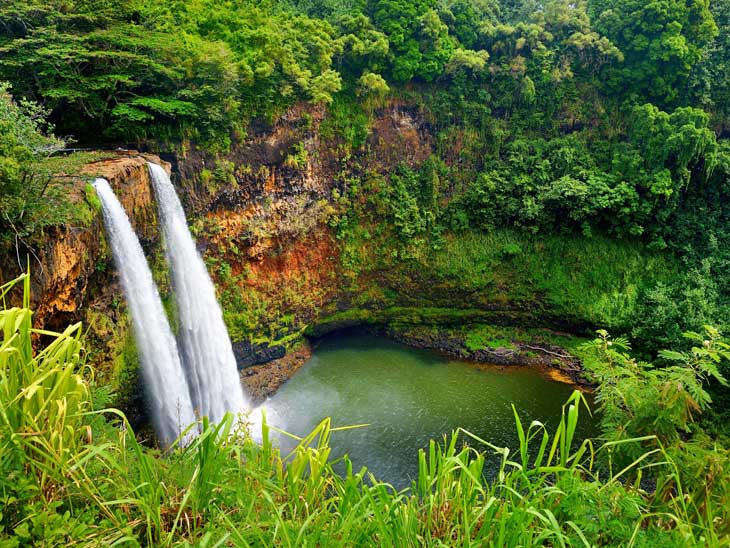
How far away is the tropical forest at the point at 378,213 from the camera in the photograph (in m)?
7.23

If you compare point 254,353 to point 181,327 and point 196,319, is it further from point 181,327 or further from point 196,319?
point 181,327

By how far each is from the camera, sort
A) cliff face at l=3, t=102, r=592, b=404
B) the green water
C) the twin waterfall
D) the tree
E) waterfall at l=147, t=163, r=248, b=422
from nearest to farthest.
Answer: the tree < the twin waterfall < cliff face at l=3, t=102, r=592, b=404 < waterfall at l=147, t=163, r=248, b=422 < the green water

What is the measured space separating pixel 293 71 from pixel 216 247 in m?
5.21

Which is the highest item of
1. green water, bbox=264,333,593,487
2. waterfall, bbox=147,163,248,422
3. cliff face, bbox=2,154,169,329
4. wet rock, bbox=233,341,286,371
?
cliff face, bbox=2,154,169,329

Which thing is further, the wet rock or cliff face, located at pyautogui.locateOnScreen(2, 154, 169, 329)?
the wet rock

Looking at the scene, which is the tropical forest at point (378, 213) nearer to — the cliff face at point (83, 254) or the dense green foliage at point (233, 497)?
the cliff face at point (83, 254)

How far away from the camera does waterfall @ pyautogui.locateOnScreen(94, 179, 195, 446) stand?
281 inches

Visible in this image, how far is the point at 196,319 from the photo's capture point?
9695 millimetres

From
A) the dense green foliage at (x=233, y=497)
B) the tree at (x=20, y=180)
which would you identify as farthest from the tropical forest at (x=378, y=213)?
the dense green foliage at (x=233, y=497)

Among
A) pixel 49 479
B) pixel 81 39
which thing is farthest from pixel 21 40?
pixel 49 479

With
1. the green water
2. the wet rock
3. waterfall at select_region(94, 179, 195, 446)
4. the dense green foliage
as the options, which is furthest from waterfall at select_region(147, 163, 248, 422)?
the dense green foliage

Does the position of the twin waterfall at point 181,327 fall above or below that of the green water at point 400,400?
above

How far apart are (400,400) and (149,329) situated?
6544 millimetres

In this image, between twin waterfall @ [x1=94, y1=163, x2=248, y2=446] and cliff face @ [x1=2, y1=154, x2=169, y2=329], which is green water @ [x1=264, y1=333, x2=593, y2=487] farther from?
cliff face @ [x1=2, y1=154, x2=169, y2=329]
